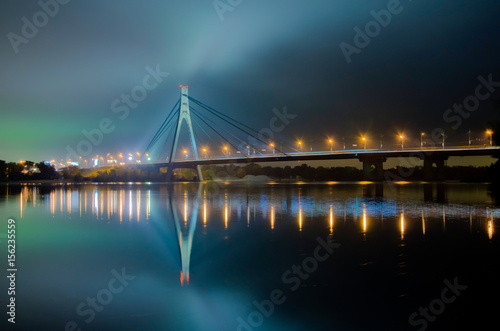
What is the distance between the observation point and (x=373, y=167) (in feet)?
215

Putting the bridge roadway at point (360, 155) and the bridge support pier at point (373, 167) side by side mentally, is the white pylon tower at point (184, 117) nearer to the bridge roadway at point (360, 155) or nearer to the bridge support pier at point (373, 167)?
the bridge roadway at point (360, 155)

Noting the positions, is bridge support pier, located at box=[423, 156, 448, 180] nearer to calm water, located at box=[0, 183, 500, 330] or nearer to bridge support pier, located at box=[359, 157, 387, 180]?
bridge support pier, located at box=[359, 157, 387, 180]

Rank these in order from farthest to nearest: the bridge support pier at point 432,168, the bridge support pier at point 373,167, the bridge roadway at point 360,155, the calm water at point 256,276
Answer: the bridge support pier at point 373,167 < the bridge support pier at point 432,168 < the bridge roadway at point 360,155 < the calm water at point 256,276

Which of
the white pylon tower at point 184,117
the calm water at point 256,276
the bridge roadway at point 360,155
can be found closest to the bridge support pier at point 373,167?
the bridge roadway at point 360,155

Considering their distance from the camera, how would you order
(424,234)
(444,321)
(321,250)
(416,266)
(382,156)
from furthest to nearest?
(382,156) → (424,234) → (321,250) → (416,266) → (444,321)

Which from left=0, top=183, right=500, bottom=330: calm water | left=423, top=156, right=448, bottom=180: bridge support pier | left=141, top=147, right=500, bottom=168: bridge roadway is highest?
left=141, top=147, right=500, bottom=168: bridge roadway

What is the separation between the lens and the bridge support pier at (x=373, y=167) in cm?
5966

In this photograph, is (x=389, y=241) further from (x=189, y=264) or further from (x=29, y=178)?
(x=29, y=178)

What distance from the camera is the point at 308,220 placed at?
44.0ft

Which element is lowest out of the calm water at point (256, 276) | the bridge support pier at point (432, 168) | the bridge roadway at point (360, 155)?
the calm water at point (256, 276)

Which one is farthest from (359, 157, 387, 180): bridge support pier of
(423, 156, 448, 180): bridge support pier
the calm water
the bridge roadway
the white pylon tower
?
the calm water

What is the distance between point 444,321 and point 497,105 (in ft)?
131

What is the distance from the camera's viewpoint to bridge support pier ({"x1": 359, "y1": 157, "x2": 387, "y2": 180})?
59.7 metres

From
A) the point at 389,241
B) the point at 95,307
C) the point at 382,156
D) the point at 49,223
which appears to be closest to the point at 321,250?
the point at 389,241
